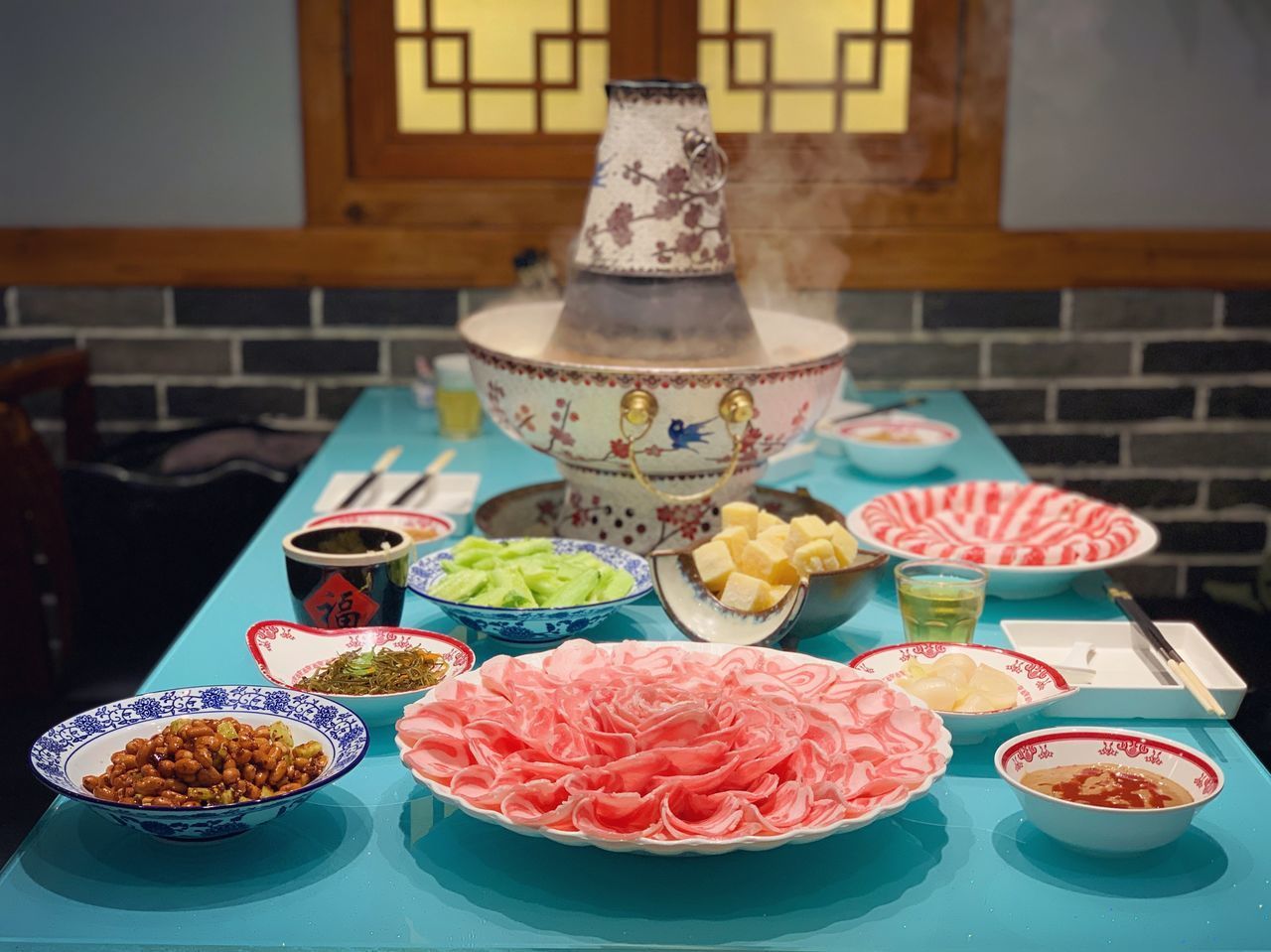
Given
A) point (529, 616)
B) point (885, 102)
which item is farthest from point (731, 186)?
point (529, 616)

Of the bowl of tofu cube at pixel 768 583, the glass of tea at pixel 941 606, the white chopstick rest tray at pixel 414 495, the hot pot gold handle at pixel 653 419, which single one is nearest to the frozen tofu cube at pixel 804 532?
the bowl of tofu cube at pixel 768 583

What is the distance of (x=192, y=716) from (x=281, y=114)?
2.53m

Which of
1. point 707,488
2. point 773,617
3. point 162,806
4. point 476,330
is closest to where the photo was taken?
point 162,806

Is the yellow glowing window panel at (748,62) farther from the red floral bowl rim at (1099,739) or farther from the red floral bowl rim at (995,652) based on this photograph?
the red floral bowl rim at (1099,739)

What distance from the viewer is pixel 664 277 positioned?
220 cm

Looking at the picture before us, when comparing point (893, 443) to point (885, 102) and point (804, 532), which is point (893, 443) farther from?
point (885, 102)

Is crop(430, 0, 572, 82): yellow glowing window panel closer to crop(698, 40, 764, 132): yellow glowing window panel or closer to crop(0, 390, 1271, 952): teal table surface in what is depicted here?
crop(698, 40, 764, 132): yellow glowing window panel

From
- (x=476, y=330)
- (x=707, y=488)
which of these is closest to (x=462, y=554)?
(x=707, y=488)

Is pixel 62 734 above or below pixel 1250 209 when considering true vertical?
below

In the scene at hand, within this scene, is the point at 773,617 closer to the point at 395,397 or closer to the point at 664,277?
the point at 664,277

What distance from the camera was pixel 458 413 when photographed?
3082 millimetres

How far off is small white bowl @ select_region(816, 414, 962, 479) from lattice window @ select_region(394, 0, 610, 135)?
124cm

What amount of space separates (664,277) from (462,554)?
0.51m

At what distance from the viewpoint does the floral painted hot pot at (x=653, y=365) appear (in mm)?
2080
